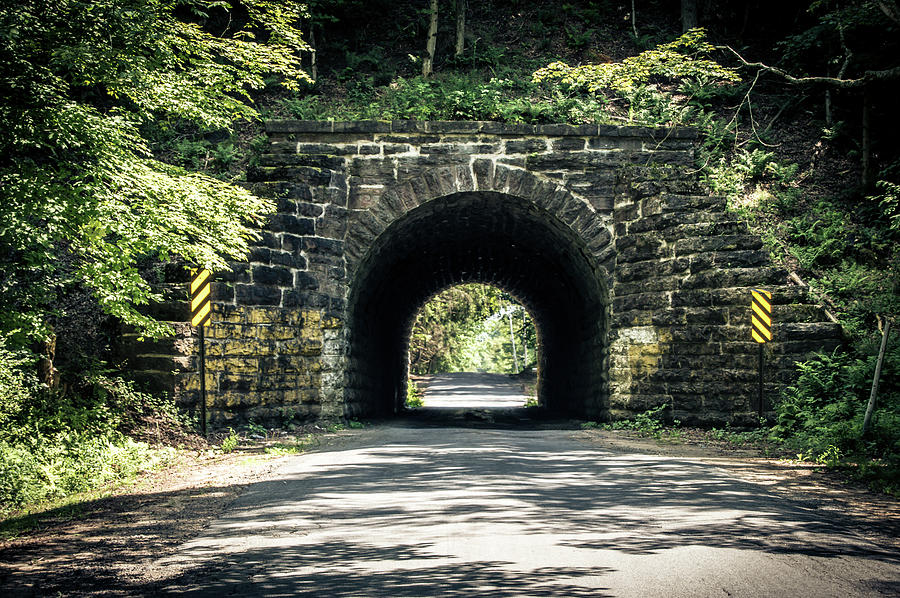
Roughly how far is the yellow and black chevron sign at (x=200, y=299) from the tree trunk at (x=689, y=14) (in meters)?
17.7

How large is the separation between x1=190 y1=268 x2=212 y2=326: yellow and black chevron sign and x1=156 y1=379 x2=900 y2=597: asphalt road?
13.0 feet

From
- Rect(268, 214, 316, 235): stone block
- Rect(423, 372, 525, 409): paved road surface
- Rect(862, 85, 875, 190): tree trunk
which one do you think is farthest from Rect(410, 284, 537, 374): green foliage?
Rect(268, 214, 316, 235): stone block

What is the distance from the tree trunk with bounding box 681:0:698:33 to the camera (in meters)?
22.5

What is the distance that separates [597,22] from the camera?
24.3 meters

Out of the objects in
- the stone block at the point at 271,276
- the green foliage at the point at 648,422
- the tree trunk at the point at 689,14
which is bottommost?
the green foliage at the point at 648,422

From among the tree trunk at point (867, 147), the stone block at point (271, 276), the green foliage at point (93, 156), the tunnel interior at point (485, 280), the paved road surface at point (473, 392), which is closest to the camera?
the green foliage at point (93, 156)

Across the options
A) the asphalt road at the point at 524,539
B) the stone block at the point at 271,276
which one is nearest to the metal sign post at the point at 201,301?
the stone block at the point at 271,276

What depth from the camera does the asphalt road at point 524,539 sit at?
411 centimetres

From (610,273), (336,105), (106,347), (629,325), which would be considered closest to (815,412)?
(629,325)

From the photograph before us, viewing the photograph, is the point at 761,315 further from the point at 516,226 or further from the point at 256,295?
the point at 256,295

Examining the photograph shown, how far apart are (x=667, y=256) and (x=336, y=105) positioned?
924 cm

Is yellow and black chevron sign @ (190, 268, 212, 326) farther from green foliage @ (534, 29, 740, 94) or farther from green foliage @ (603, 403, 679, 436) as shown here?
green foliage @ (534, 29, 740, 94)

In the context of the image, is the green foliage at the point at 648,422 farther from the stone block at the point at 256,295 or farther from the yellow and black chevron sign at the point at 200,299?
the yellow and black chevron sign at the point at 200,299

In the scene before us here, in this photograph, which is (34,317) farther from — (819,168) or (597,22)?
(597,22)
